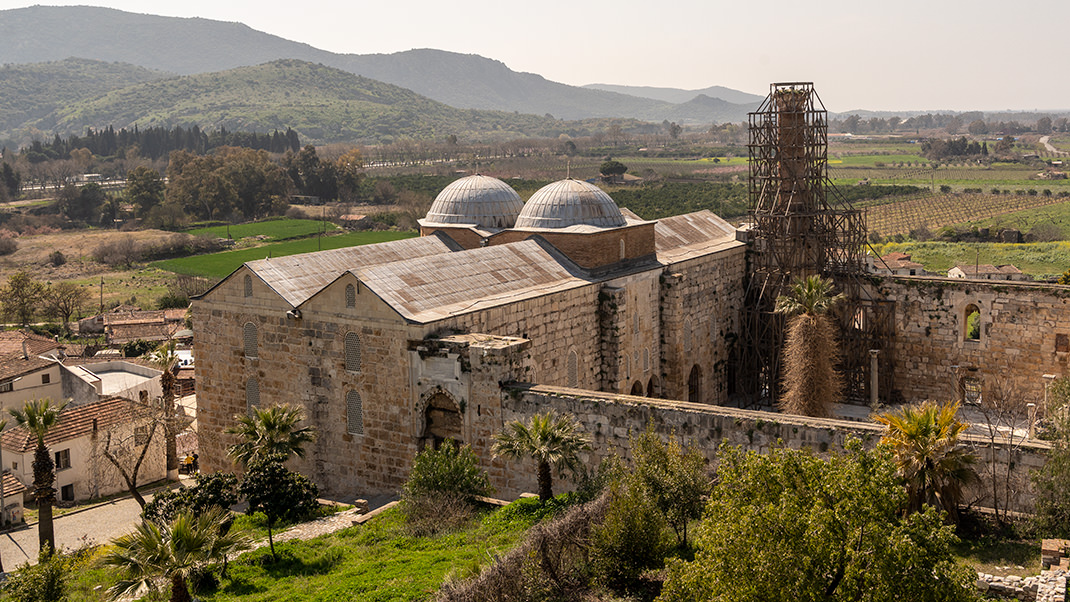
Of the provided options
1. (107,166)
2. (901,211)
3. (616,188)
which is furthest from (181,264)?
(107,166)

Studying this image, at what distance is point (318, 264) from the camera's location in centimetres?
2908

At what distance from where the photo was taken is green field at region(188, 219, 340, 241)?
299 feet

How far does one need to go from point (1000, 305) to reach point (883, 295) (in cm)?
405

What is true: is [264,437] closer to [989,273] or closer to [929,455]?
[929,455]

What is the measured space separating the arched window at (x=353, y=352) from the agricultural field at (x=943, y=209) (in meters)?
71.7

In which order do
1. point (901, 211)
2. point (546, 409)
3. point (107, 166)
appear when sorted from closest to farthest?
point (546, 409) < point (901, 211) < point (107, 166)

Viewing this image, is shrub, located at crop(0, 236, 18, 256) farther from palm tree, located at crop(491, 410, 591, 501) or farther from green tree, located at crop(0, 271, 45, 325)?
palm tree, located at crop(491, 410, 591, 501)

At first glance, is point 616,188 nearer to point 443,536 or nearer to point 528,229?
point 528,229

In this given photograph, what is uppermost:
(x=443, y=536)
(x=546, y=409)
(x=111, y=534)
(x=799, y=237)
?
(x=799, y=237)

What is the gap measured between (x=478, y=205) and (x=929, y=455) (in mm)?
21689

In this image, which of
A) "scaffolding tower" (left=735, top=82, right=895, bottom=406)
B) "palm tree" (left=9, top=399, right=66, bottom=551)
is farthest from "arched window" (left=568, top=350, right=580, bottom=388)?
"palm tree" (left=9, top=399, right=66, bottom=551)

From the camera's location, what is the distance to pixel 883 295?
36531 mm

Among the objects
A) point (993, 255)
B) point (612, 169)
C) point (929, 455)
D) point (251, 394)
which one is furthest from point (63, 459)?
point (612, 169)

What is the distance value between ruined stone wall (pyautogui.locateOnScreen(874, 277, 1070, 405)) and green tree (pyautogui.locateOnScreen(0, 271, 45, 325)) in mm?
53949
